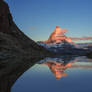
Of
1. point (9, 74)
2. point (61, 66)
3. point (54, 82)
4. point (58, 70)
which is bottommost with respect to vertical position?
point (61, 66)

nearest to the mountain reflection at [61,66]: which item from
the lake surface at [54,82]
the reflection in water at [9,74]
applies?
the lake surface at [54,82]

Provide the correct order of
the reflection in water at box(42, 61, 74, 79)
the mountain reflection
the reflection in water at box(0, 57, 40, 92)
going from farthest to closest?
the mountain reflection, the reflection in water at box(42, 61, 74, 79), the reflection in water at box(0, 57, 40, 92)

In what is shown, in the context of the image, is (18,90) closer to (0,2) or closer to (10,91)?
(10,91)

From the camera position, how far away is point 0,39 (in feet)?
362

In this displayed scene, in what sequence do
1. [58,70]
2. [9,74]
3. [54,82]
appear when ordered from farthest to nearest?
[58,70]
[9,74]
[54,82]

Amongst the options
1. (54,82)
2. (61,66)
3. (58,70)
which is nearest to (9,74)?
(54,82)

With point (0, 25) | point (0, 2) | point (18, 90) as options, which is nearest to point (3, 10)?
point (0, 2)

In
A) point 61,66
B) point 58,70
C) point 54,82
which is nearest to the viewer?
point 54,82

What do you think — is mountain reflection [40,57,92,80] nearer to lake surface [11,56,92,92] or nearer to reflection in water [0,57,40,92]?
lake surface [11,56,92,92]

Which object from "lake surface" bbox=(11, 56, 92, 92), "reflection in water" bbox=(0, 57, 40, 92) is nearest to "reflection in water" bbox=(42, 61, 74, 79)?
"lake surface" bbox=(11, 56, 92, 92)

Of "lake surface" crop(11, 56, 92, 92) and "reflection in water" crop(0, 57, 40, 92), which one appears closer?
"lake surface" crop(11, 56, 92, 92)

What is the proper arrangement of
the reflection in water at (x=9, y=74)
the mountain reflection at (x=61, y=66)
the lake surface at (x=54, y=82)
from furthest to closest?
the mountain reflection at (x=61, y=66)
the reflection in water at (x=9, y=74)
the lake surface at (x=54, y=82)

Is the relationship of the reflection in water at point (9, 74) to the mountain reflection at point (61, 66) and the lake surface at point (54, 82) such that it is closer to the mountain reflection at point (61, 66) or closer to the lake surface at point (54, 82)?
the lake surface at point (54, 82)

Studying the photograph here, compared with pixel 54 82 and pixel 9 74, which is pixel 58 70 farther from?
pixel 54 82
